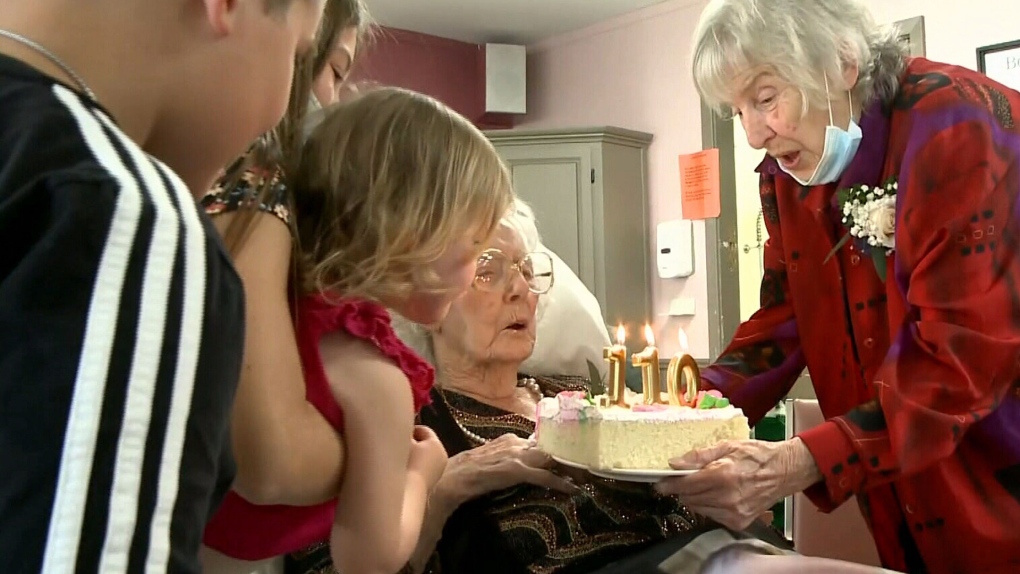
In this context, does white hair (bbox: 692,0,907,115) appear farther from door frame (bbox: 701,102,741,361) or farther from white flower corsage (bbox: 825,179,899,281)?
door frame (bbox: 701,102,741,361)

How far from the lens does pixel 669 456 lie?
128 centimetres

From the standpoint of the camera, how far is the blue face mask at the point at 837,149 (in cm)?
142

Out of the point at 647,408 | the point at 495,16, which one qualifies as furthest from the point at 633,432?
the point at 495,16

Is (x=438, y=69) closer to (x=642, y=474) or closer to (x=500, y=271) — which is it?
(x=500, y=271)

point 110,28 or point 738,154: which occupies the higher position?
point 738,154

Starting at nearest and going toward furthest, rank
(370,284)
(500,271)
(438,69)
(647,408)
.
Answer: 1. (370,284)
2. (647,408)
3. (500,271)
4. (438,69)

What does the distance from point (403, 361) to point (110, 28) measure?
44 centimetres

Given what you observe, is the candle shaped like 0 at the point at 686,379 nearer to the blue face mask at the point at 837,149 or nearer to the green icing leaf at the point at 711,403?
the green icing leaf at the point at 711,403

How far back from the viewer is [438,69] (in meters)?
4.88

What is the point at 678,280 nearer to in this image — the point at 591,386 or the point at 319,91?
the point at 591,386

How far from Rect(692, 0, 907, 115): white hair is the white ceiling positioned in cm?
307

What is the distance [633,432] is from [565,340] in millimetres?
635

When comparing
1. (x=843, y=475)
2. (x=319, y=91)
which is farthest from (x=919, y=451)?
(x=319, y=91)

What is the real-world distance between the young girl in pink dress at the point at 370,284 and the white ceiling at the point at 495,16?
11.8 feet
